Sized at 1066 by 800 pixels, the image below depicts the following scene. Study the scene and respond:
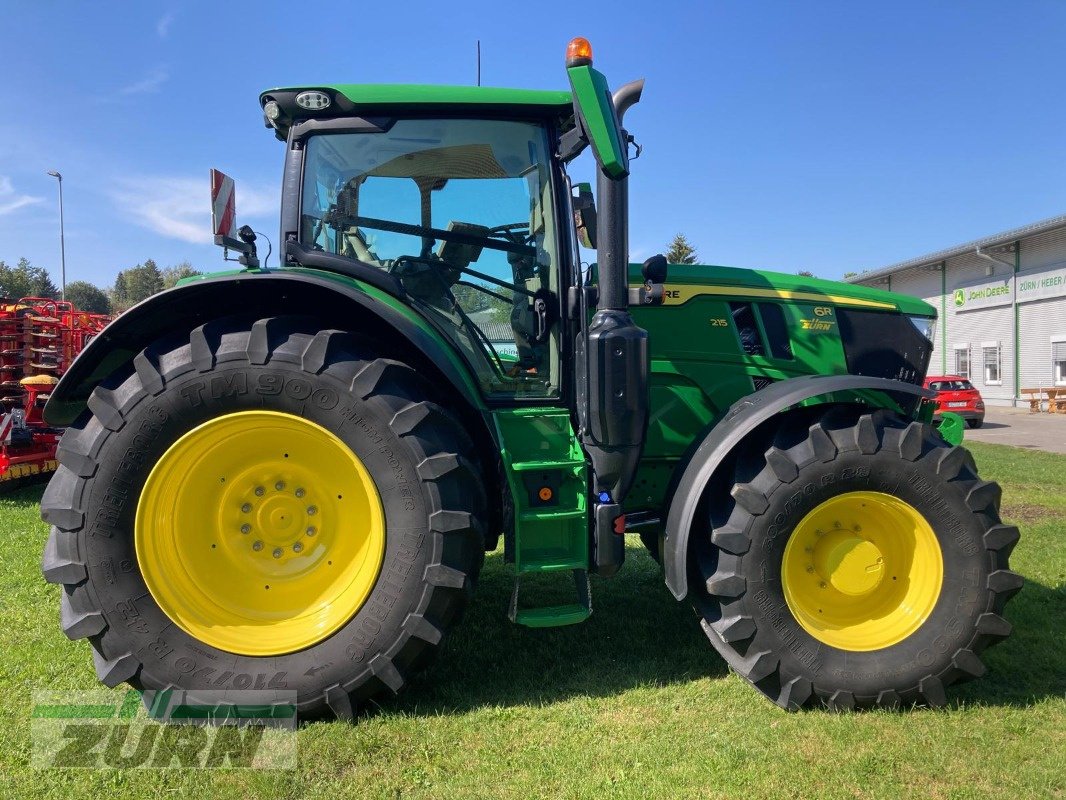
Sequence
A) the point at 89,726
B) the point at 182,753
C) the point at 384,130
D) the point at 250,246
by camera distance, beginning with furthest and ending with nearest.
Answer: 1. the point at 250,246
2. the point at 384,130
3. the point at 89,726
4. the point at 182,753

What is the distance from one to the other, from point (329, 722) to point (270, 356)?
1411 millimetres

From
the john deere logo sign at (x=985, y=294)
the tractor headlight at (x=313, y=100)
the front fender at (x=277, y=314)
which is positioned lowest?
the front fender at (x=277, y=314)

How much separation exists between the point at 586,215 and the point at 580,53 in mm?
687

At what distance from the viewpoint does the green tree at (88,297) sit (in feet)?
200

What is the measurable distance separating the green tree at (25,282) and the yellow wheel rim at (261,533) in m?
54.3

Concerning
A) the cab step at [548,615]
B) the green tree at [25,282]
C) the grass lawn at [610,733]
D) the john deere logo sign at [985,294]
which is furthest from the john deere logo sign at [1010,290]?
the green tree at [25,282]

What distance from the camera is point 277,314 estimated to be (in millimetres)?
2953

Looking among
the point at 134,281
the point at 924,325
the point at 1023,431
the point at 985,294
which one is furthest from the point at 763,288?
the point at 134,281

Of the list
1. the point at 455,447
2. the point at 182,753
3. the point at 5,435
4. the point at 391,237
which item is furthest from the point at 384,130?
the point at 5,435

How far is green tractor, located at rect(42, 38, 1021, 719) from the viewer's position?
8.64ft

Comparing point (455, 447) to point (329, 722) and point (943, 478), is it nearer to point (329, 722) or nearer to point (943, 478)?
point (329, 722)

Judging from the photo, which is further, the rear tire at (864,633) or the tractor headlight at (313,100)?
the tractor headlight at (313,100)

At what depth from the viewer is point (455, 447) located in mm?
2754

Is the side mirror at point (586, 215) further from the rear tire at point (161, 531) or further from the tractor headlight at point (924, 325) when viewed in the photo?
the tractor headlight at point (924, 325)
